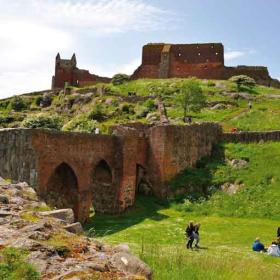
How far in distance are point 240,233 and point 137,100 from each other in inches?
1466

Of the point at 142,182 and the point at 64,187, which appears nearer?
the point at 64,187

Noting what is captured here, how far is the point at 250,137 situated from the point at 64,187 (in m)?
14.9

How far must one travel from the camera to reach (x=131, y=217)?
3006cm

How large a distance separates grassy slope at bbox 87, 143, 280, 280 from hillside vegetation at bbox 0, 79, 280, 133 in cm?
1183

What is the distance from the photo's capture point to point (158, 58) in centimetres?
7812

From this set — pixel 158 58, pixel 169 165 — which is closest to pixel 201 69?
pixel 158 58

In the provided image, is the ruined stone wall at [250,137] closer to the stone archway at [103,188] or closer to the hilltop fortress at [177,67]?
the stone archway at [103,188]

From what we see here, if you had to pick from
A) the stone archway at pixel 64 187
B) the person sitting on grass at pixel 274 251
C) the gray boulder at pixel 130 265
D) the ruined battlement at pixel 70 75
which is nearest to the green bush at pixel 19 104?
the ruined battlement at pixel 70 75

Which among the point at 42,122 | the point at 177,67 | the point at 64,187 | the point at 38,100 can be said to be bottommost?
the point at 64,187

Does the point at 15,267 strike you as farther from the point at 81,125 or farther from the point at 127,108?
the point at 127,108

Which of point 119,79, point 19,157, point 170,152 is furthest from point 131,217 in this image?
point 119,79

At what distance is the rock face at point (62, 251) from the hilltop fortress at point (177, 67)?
68301 millimetres

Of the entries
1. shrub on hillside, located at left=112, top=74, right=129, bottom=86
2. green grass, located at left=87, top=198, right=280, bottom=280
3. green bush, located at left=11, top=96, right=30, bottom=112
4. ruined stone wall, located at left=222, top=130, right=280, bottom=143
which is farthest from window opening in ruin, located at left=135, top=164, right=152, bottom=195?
shrub on hillside, located at left=112, top=74, right=129, bottom=86

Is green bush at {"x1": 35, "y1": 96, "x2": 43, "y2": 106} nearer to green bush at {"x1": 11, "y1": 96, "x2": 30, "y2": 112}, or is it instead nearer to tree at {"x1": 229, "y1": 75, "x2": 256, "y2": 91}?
green bush at {"x1": 11, "y1": 96, "x2": 30, "y2": 112}
